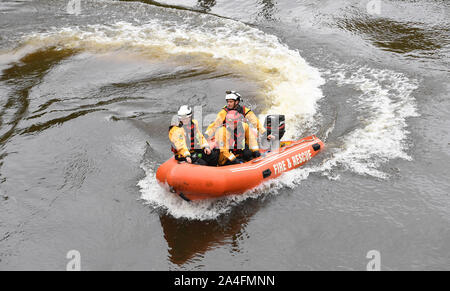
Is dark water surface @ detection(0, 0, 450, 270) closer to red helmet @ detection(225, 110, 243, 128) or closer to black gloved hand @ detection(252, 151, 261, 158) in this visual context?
black gloved hand @ detection(252, 151, 261, 158)

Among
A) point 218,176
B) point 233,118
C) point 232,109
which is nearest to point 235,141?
point 233,118

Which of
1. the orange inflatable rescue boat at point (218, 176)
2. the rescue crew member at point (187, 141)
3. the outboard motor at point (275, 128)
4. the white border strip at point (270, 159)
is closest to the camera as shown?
the orange inflatable rescue boat at point (218, 176)

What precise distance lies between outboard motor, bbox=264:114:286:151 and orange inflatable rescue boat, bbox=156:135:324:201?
1.17ft

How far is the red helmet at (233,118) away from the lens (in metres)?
6.58

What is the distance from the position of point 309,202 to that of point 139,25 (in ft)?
30.1

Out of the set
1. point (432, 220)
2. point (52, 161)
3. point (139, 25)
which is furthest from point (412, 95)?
point (139, 25)

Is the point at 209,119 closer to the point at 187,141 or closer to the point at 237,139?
the point at 237,139

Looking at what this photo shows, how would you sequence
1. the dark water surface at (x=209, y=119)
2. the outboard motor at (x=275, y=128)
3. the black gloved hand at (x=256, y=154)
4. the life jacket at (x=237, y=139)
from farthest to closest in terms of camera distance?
the outboard motor at (x=275, y=128) < the black gloved hand at (x=256, y=154) < the life jacket at (x=237, y=139) < the dark water surface at (x=209, y=119)

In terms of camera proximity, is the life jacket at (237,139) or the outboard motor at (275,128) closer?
the life jacket at (237,139)

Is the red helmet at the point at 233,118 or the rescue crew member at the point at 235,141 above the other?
the red helmet at the point at 233,118

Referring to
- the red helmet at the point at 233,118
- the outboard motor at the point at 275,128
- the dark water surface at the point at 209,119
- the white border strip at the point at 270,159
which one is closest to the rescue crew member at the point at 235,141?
the red helmet at the point at 233,118

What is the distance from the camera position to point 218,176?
591cm

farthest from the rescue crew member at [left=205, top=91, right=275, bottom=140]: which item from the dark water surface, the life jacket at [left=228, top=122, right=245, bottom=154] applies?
the dark water surface

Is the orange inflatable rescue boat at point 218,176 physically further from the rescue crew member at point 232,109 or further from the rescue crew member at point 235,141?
the rescue crew member at point 232,109
